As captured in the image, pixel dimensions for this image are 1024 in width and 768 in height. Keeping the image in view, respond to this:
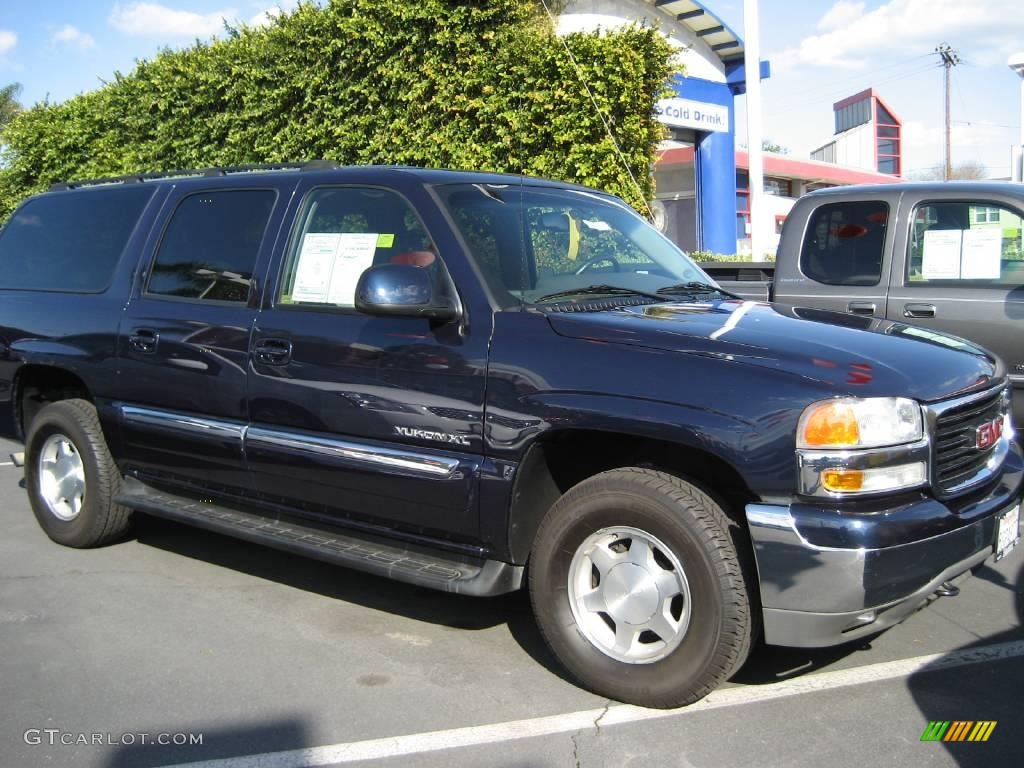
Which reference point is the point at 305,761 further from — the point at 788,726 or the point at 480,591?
the point at 788,726

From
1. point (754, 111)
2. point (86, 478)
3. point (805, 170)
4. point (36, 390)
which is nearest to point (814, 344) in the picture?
point (86, 478)

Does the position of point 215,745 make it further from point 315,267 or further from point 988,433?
point 988,433

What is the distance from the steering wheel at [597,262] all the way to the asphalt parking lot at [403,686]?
1603 mm

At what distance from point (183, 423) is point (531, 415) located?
1979 millimetres

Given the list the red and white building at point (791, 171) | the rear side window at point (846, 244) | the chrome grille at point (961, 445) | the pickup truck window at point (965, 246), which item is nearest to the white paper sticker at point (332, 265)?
the chrome grille at point (961, 445)

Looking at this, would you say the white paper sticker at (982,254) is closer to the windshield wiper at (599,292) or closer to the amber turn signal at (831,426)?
the windshield wiper at (599,292)

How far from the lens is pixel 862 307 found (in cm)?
611

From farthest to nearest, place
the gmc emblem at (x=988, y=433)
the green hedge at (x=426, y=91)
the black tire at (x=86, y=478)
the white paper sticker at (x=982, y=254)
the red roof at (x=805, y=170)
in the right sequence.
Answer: the red roof at (x=805, y=170), the green hedge at (x=426, y=91), the white paper sticker at (x=982, y=254), the black tire at (x=86, y=478), the gmc emblem at (x=988, y=433)

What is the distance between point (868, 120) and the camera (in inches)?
2025

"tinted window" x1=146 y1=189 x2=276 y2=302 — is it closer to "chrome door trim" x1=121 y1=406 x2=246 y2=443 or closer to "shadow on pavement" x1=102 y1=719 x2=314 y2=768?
"chrome door trim" x1=121 y1=406 x2=246 y2=443

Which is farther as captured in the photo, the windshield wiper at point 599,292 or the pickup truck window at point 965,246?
the pickup truck window at point 965,246

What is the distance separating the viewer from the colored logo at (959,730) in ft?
10.7

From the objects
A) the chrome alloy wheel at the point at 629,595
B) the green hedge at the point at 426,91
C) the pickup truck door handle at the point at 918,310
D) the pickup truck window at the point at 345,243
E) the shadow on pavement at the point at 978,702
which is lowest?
the shadow on pavement at the point at 978,702

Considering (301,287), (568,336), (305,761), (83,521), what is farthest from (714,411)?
(83,521)
